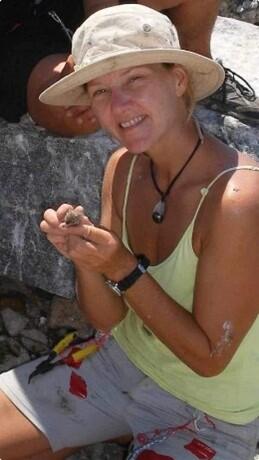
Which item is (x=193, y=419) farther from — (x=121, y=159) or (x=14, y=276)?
(x=14, y=276)

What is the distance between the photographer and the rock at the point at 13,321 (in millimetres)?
3988

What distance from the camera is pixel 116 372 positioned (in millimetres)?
2984

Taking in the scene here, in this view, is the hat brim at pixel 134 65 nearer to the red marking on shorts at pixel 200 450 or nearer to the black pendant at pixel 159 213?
the black pendant at pixel 159 213

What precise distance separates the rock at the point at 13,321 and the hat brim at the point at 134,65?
148 cm

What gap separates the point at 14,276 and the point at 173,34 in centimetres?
173

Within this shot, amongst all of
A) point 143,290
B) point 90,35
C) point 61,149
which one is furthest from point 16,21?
point 143,290

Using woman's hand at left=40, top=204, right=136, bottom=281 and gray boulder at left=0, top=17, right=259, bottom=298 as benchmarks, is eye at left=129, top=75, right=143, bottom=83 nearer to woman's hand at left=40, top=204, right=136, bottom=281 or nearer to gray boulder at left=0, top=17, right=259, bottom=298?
woman's hand at left=40, top=204, right=136, bottom=281

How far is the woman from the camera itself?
2438 millimetres

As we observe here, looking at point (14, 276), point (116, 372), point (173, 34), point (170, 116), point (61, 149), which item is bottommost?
point (14, 276)

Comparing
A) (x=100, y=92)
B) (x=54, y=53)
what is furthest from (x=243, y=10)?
(x=100, y=92)

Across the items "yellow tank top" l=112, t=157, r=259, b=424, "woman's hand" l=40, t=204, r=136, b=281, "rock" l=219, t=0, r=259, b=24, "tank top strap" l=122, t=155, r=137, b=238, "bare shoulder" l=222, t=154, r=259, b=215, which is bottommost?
"rock" l=219, t=0, r=259, b=24

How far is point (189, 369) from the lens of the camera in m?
2.71

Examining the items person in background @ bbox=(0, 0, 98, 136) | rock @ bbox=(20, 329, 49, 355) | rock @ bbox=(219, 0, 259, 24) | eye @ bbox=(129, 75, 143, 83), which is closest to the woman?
eye @ bbox=(129, 75, 143, 83)

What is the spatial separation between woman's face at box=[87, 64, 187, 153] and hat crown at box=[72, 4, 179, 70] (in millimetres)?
60
